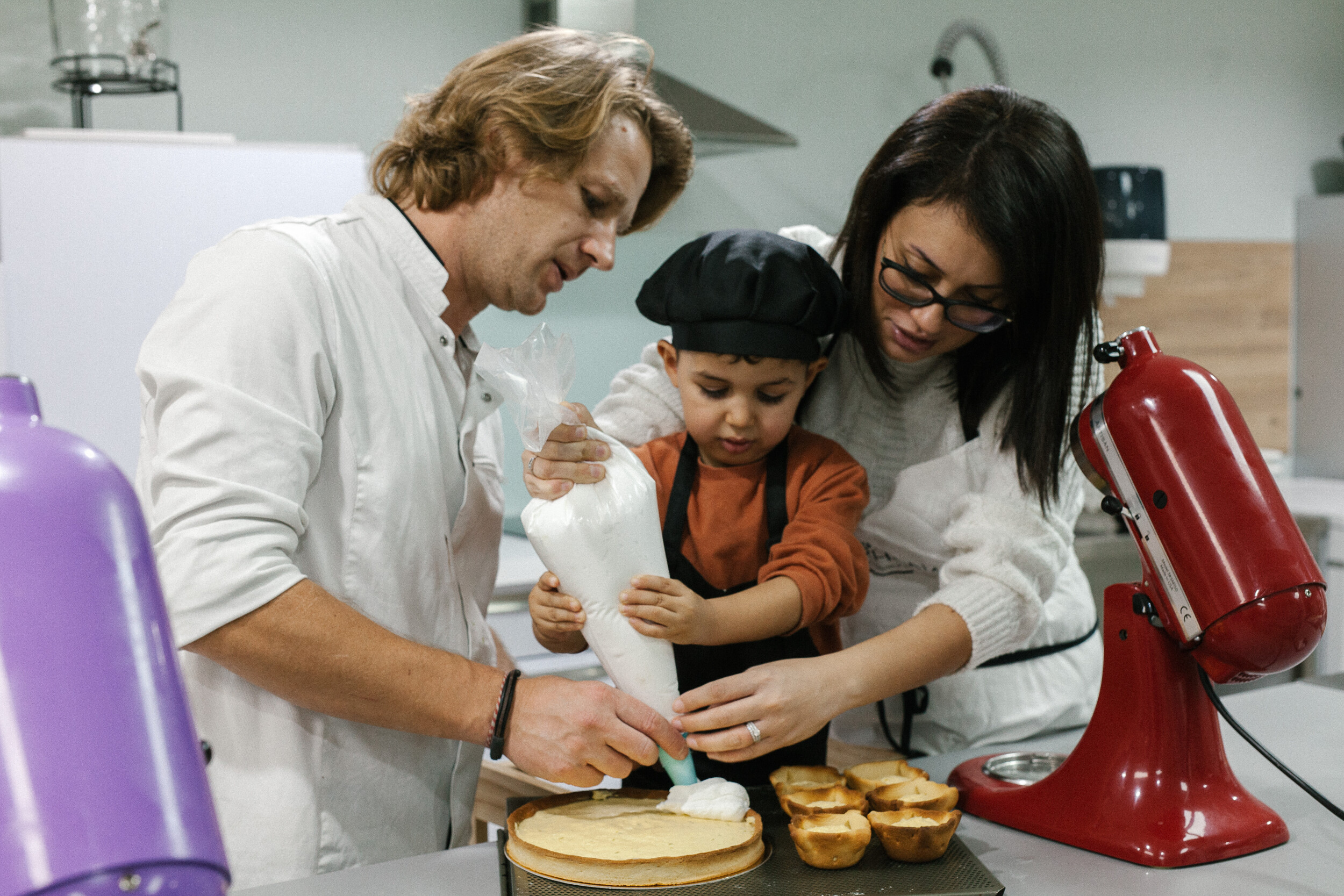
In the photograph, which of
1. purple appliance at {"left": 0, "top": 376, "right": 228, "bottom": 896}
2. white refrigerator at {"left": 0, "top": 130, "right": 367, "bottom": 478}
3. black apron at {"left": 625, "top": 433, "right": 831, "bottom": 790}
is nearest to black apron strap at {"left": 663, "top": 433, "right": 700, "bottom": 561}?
black apron at {"left": 625, "top": 433, "right": 831, "bottom": 790}

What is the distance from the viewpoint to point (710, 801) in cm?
103

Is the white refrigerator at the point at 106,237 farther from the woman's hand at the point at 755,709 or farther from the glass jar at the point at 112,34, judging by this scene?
the woman's hand at the point at 755,709

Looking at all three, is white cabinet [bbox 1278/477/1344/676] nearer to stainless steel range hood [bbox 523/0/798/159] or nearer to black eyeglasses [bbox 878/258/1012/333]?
stainless steel range hood [bbox 523/0/798/159]

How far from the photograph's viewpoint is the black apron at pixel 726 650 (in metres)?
1.18

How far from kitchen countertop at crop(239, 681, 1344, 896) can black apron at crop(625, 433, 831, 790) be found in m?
0.18

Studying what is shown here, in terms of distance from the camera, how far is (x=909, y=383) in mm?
1435

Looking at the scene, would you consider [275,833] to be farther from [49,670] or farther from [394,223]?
[49,670]

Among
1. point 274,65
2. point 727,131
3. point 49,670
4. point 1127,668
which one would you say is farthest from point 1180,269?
point 49,670

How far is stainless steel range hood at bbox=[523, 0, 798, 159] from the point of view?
9.15 feet

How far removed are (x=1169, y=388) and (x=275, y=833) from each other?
0.93 metres

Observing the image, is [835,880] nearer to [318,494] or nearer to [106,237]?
[318,494]

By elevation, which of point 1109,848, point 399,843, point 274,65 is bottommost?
point 399,843

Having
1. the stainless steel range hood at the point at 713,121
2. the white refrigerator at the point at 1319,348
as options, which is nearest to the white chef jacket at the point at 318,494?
the stainless steel range hood at the point at 713,121

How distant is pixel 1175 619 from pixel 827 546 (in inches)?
12.9
